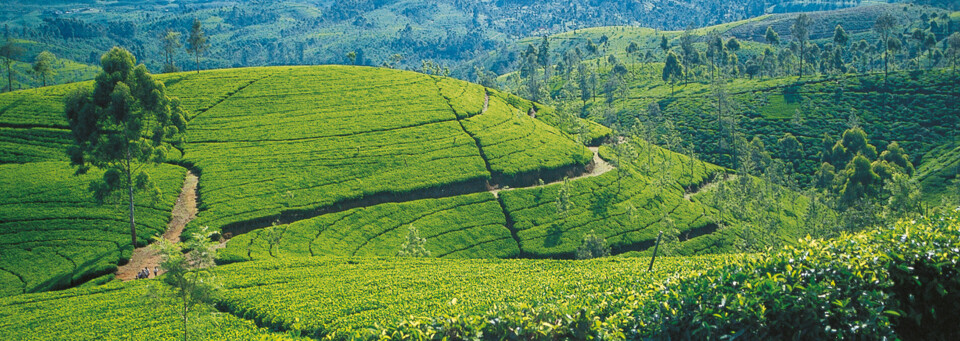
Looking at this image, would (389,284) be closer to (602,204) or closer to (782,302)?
(782,302)

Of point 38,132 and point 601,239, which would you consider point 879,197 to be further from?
point 38,132

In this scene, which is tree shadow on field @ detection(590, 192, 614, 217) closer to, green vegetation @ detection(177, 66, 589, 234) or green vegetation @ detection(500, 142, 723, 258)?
green vegetation @ detection(500, 142, 723, 258)

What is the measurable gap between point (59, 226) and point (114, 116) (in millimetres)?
11898

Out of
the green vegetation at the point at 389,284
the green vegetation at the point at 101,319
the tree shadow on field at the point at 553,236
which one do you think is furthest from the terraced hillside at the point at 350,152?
the green vegetation at the point at 101,319

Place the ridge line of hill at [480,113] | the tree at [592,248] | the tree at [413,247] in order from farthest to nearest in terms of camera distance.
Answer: the ridge line of hill at [480,113] → the tree at [592,248] → the tree at [413,247]

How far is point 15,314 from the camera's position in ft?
117

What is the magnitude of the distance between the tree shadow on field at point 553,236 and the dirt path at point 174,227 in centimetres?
3622

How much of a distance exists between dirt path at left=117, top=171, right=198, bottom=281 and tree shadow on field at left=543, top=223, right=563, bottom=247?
3622cm

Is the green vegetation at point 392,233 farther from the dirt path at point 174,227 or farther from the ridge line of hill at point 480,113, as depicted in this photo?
the ridge line of hill at point 480,113

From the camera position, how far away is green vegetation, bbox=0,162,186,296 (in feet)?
147

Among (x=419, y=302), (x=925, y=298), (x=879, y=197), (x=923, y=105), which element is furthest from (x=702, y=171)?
(x=925, y=298)

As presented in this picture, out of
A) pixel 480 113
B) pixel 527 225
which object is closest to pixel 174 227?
pixel 527 225

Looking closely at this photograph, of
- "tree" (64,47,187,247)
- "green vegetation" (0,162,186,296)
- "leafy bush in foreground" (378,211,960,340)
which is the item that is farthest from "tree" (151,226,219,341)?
"tree" (64,47,187,247)

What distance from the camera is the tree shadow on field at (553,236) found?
61312 millimetres
